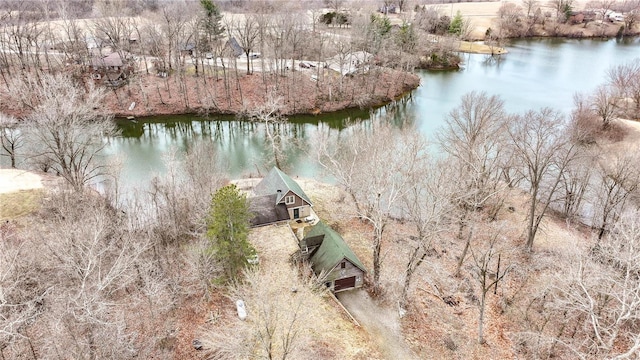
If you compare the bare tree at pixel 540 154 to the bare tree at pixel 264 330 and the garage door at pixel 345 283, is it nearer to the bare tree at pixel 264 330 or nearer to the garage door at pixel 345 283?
the garage door at pixel 345 283

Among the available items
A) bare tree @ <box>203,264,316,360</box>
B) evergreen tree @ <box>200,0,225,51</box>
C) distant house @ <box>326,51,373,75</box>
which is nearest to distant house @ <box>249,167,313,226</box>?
bare tree @ <box>203,264,316,360</box>

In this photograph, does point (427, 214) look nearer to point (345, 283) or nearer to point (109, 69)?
point (345, 283)

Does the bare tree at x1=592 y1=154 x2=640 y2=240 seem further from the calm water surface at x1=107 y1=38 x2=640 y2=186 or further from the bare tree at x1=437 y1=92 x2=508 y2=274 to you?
the calm water surface at x1=107 y1=38 x2=640 y2=186

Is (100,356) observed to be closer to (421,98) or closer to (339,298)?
(339,298)

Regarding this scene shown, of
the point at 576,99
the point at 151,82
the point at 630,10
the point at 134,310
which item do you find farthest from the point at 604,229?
the point at 630,10

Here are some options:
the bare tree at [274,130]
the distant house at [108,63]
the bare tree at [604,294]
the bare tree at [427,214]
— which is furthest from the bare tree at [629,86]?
the distant house at [108,63]
